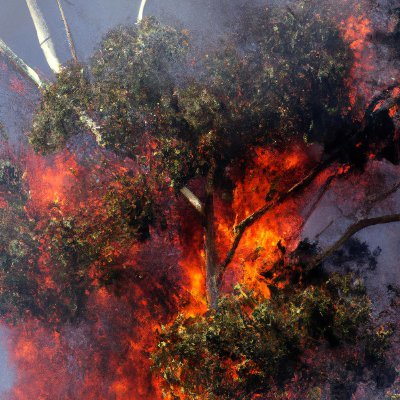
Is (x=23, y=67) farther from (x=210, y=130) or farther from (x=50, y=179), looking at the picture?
(x=210, y=130)

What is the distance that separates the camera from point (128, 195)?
565 inches

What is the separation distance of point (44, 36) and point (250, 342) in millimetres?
26318

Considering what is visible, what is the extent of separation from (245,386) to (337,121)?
36.4 ft

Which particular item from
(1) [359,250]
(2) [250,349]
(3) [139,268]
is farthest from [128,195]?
(1) [359,250]

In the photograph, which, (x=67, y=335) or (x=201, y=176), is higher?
(x=67, y=335)

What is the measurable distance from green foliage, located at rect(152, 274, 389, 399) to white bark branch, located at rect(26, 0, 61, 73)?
22.3 metres

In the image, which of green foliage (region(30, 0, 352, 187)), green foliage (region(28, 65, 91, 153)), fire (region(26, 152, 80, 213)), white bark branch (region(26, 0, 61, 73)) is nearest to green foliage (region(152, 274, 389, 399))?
green foliage (region(30, 0, 352, 187))

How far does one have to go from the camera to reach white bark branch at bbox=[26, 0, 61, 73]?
84.1 feet

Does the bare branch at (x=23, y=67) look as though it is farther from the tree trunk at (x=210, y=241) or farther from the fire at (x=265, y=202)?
the fire at (x=265, y=202)

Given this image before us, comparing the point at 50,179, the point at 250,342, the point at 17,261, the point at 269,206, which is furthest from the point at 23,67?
the point at 250,342

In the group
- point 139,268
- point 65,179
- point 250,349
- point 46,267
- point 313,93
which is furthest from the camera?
point 65,179

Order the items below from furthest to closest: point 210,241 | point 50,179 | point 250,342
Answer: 1. point 50,179
2. point 210,241
3. point 250,342

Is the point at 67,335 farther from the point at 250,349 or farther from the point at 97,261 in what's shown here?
the point at 250,349

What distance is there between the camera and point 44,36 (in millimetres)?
26406
